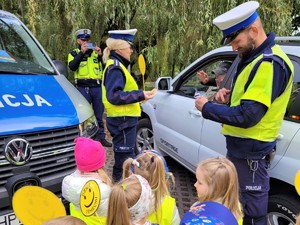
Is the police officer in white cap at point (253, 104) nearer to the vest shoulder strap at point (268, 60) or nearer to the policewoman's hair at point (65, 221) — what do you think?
the vest shoulder strap at point (268, 60)

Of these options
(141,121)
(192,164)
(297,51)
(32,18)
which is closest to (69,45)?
(32,18)

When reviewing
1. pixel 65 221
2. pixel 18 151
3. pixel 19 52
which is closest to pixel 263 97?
pixel 65 221

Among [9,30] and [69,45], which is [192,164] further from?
[69,45]

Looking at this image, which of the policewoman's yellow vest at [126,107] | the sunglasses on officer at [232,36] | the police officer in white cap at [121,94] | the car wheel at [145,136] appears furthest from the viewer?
the car wheel at [145,136]

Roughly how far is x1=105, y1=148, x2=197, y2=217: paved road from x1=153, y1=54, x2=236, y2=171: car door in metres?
0.41

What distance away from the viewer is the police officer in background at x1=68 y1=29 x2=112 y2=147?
576 cm

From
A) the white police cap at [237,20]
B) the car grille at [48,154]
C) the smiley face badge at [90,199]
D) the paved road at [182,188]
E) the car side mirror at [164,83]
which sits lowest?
the paved road at [182,188]

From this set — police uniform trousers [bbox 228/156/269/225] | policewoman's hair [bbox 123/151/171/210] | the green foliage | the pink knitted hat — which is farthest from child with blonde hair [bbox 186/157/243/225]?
the green foliage

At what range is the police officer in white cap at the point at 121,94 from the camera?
3.20 meters

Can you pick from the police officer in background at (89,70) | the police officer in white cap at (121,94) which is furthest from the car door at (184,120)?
the police officer in background at (89,70)

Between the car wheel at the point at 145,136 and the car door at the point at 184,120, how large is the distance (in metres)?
0.32

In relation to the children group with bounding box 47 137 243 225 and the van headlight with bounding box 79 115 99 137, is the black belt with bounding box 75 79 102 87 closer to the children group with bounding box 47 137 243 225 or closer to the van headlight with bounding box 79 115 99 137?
the van headlight with bounding box 79 115 99 137

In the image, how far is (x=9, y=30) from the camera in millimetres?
4066

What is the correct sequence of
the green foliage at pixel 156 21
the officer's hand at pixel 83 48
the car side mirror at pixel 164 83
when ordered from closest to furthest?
the car side mirror at pixel 164 83, the officer's hand at pixel 83 48, the green foliage at pixel 156 21
